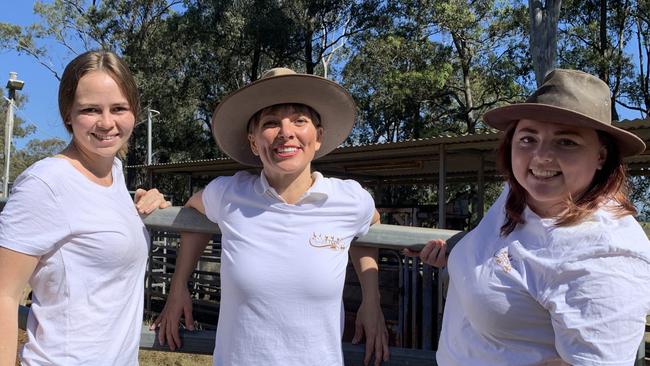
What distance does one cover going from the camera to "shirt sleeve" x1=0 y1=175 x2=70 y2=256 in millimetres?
1469

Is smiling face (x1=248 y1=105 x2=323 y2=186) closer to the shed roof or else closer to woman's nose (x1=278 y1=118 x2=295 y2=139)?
woman's nose (x1=278 y1=118 x2=295 y2=139)

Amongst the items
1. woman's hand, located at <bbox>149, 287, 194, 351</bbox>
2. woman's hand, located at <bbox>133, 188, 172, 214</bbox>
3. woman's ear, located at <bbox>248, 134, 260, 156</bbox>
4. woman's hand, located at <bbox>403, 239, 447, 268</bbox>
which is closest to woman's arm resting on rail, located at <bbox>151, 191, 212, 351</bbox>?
woman's hand, located at <bbox>149, 287, 194, 351</bbox>

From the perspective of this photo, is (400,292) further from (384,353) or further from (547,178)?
(547,178)

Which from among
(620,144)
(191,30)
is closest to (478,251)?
(620,144)

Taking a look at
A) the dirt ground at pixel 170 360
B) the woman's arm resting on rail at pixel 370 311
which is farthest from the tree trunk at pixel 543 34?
the woman's arm resting on rail at pixel 370 311

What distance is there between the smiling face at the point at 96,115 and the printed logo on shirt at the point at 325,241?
62 centimetres

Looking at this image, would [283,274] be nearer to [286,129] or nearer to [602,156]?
[286,129]

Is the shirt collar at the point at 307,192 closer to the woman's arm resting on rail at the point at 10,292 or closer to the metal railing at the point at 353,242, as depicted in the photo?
the metal railing at the point at 353,242

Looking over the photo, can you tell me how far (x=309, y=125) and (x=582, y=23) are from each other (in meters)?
21.9

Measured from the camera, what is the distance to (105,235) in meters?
1.61

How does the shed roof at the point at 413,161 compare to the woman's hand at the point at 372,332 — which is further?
the shed roof at the point at 413,161

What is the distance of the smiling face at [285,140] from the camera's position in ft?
5.91

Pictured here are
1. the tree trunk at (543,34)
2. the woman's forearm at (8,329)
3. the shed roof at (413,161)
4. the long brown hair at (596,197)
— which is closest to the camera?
the long brown hair at (596,197)

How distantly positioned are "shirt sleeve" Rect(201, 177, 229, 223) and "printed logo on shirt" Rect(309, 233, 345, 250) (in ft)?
0.99
